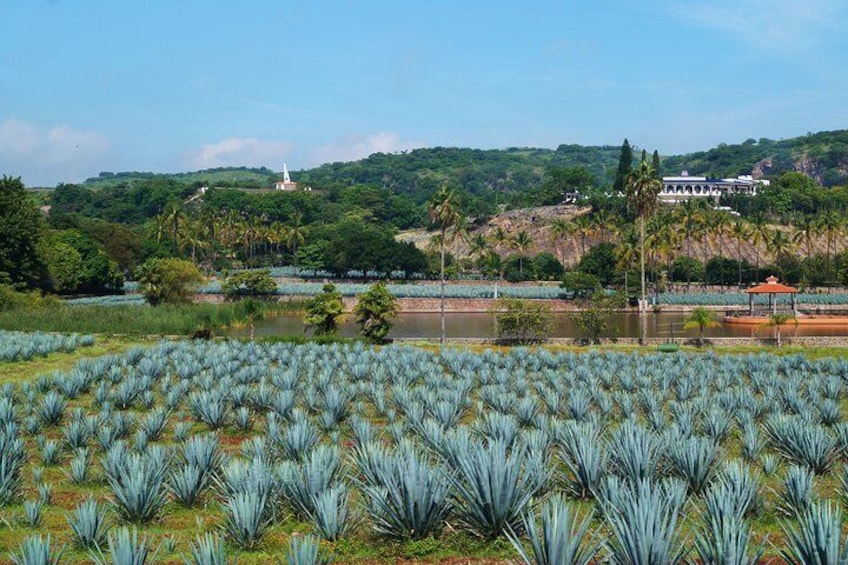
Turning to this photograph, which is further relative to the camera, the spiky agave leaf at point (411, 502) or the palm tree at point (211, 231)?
the palm tree at point (211, 231)

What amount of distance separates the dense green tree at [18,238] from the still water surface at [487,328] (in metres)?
17.4

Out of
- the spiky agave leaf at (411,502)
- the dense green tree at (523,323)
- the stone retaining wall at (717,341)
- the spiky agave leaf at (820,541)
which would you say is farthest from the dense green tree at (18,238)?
the spiky agave leaf at (820,541)

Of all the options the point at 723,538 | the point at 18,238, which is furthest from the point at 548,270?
the point at 723,538

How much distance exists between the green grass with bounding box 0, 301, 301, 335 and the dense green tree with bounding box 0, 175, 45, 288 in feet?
33.5

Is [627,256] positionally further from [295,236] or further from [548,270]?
[295,236]

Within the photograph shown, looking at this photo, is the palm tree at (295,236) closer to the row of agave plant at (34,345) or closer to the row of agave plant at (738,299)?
the row of agave plant at (738,299)

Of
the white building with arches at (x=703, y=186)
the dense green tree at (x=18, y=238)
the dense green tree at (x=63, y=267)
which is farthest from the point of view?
the white building with arches at (x=703, y=186)

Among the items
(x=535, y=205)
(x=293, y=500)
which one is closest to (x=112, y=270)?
(x=293, y=500)

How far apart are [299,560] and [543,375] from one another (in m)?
18.4

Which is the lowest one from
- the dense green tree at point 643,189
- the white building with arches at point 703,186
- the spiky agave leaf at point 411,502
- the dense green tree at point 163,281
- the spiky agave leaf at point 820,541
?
the spiky agave leaf at point 411,502

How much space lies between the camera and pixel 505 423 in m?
13.8

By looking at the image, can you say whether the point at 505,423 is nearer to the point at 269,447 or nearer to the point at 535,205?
the point at 269,447

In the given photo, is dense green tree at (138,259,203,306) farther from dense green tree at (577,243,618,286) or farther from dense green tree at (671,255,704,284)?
dense green tree at (671,255,704,284)

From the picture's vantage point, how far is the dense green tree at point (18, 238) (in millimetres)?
55125
